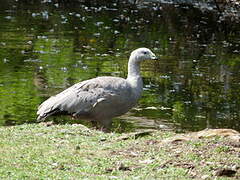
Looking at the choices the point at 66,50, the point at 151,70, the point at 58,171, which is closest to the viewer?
the point at 58,171

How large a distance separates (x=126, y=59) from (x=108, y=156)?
11.5 metres

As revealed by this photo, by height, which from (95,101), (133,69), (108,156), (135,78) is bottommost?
(108,156)

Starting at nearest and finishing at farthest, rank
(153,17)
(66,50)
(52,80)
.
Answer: (52,80), (66,50), (153,17)

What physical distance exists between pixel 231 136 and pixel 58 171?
2709mm

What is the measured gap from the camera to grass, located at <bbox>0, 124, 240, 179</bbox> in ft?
25.3

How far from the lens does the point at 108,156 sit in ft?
28.0

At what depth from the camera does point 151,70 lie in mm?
18844

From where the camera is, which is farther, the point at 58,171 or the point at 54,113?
the point at 54,113

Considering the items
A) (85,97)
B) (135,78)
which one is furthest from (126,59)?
(85,97)

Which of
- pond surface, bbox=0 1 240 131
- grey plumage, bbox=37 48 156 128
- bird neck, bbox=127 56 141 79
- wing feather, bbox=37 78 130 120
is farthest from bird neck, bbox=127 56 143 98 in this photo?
pond surface, bbox=0 1 240 131

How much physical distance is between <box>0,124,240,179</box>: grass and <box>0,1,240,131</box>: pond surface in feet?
10.1

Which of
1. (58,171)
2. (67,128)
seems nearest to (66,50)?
(67,128)

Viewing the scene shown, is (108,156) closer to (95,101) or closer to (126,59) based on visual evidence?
(95,101)

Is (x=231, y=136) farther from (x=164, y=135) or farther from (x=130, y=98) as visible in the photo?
(x=130, y=98)
